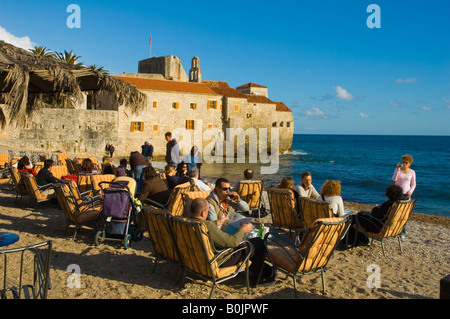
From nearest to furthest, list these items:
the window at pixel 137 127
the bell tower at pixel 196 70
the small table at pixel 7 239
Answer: the small table at pixel 7 239, the window at pixel 137 127, the bell tower at pixel 196 70

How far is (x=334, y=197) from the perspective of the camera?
5.57m

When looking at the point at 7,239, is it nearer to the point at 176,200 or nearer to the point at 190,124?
the point at 176,200

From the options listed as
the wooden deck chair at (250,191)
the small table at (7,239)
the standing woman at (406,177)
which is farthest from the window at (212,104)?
the small table at (7,239)

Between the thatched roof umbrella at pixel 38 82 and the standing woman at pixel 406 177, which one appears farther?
the standing woman at pixel 406 177

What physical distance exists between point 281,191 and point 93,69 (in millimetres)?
4294

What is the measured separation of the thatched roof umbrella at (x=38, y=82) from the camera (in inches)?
210

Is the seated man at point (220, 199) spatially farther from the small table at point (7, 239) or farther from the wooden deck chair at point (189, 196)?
the small table at point (7, 239)

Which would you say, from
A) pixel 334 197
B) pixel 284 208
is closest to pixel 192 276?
pixel 284 208

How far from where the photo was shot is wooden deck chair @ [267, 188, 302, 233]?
6.04 m

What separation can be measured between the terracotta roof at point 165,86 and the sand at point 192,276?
102ft

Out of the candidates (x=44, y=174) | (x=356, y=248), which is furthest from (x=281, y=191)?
(x=44, y=174)

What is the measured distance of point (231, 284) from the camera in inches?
161

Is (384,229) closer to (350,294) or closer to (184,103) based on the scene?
(350,294)

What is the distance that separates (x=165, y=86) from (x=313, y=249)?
35249mm
